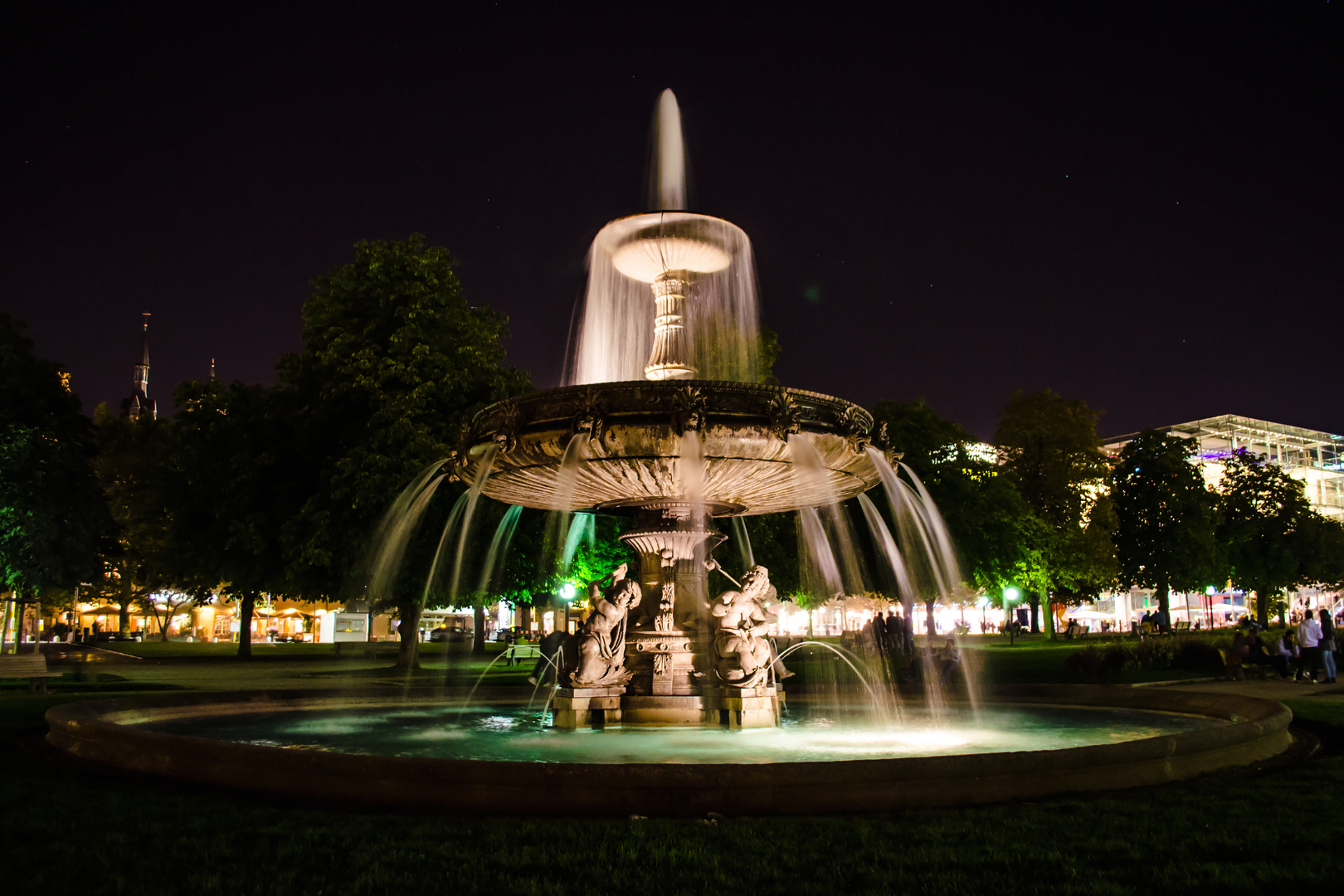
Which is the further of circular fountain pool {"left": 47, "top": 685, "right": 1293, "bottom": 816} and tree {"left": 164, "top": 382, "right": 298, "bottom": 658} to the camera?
tree {"left": 164, "top": 382, "right": 298, "bottom": 658}

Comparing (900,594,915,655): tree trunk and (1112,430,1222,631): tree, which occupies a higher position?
(1112,430,1222,631): tree

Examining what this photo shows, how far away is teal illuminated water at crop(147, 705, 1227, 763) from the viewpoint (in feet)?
26.5

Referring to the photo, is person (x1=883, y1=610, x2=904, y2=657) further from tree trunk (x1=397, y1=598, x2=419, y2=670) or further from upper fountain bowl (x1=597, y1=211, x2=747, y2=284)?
upper fountain bowl (x1=597, y1=211, x2=747, y2=284)

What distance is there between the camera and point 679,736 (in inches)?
367

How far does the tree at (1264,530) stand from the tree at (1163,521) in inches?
134

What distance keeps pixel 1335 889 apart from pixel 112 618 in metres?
82.6

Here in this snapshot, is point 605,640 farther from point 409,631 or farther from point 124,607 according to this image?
point 124,607

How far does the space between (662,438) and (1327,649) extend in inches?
664

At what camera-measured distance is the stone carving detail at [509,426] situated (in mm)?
9492

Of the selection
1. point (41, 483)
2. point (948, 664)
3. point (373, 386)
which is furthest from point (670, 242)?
point (41, 483)

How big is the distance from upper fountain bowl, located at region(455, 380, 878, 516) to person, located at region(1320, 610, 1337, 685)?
44.5 feet

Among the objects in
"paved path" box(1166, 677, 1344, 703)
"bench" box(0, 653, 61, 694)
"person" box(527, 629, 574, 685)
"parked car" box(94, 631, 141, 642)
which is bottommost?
"parked car" box(94, 631, 141, 642)

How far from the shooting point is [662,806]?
548 cm

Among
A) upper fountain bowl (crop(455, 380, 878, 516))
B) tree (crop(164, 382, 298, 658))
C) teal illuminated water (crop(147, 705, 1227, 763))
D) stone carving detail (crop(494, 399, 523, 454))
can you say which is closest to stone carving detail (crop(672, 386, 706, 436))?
upper fountain bowl (crop(455, 380, 878, 516))
